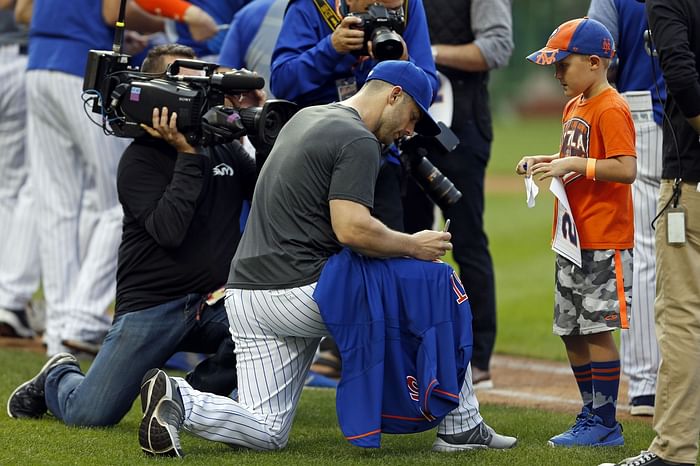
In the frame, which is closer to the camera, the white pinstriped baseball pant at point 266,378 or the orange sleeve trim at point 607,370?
the white pinstriped baseball pant at point 266,378

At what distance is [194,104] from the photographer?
5090 millimetres

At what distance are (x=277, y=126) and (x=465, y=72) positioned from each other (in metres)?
1.86

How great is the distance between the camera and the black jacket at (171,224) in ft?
17.0

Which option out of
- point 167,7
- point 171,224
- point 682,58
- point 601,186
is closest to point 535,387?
point 601,186

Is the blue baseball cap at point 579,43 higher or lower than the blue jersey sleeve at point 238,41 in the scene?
higher

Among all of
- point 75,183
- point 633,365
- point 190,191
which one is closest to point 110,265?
point 75,183

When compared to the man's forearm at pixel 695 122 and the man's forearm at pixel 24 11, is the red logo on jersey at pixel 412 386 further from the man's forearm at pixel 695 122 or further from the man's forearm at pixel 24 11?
the man's forearm at pixel 24 11

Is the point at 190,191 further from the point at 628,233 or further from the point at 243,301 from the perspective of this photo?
the point at 628,233

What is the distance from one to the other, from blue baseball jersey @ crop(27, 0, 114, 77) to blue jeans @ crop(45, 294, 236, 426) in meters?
2.33

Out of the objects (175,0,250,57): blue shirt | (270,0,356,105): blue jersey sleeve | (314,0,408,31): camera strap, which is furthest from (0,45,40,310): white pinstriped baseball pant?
(314,0,408,31): camera strap

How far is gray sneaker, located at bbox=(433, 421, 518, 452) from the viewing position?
478 centimetres

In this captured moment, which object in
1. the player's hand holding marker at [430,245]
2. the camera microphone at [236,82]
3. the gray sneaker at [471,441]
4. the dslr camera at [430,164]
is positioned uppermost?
the camera microphone at [236,82]

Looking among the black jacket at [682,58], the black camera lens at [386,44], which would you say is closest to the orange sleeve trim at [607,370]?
the black jacket at [682,58]

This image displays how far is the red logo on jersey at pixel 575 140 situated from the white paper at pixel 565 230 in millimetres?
78
